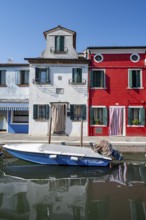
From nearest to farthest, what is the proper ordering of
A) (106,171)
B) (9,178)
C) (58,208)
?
1. (58,208)
2. (9,178)
3. (106,171)

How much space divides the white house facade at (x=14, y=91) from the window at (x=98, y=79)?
20.8 feet

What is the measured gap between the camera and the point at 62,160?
11977 millimetres

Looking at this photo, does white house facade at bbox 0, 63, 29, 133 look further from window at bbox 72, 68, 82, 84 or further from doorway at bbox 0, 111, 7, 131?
window at bbox 72, 68, 82, 84

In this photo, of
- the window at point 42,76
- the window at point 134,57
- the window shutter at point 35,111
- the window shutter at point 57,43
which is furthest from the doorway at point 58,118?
the window at point 134,57

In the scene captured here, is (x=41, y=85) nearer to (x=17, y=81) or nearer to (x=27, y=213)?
(x=17, y=81)

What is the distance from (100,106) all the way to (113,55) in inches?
186

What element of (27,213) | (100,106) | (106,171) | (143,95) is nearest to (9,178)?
(27,213)

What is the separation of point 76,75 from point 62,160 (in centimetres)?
978

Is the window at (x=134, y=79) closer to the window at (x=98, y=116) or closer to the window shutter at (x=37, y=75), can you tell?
the window at (x=98, y=116)

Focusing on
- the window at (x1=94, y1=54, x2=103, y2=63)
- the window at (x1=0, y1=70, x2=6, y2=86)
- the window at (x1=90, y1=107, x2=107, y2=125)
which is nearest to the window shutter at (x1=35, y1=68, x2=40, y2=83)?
the window at (x1=0, y1=70, x2=6, y2=86)

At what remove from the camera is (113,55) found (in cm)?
1980

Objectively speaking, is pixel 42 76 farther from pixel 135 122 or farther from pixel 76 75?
pixel 135 122

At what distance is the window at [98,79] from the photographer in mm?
19828

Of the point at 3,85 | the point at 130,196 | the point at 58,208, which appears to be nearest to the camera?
the point at 58,208
